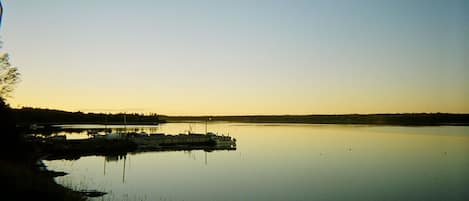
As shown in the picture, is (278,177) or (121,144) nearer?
(278,177)

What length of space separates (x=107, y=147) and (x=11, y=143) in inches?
1744

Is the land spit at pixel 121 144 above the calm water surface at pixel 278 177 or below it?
above

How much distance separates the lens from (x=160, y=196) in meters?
29.3

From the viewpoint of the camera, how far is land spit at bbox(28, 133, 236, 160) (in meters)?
57.9

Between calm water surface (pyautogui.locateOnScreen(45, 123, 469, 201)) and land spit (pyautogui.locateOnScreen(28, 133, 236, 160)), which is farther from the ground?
land spit (pyautogui.locateOnScreen(28, 133, 236, 160))

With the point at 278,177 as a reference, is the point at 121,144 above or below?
above

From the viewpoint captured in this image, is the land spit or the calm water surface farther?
the land spit

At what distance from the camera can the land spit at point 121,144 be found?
5794cm

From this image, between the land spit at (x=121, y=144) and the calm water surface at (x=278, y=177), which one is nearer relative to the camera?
the calm water surface at (x=278, y=177)

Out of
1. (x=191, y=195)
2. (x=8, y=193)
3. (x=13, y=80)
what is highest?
(x=13, y=80)

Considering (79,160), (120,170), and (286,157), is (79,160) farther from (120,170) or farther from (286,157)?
(286,157)

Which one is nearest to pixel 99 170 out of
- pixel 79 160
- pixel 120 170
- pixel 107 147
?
pixel 120 170

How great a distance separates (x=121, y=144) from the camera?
67.0 m

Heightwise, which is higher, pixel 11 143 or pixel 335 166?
pixel 11 143
